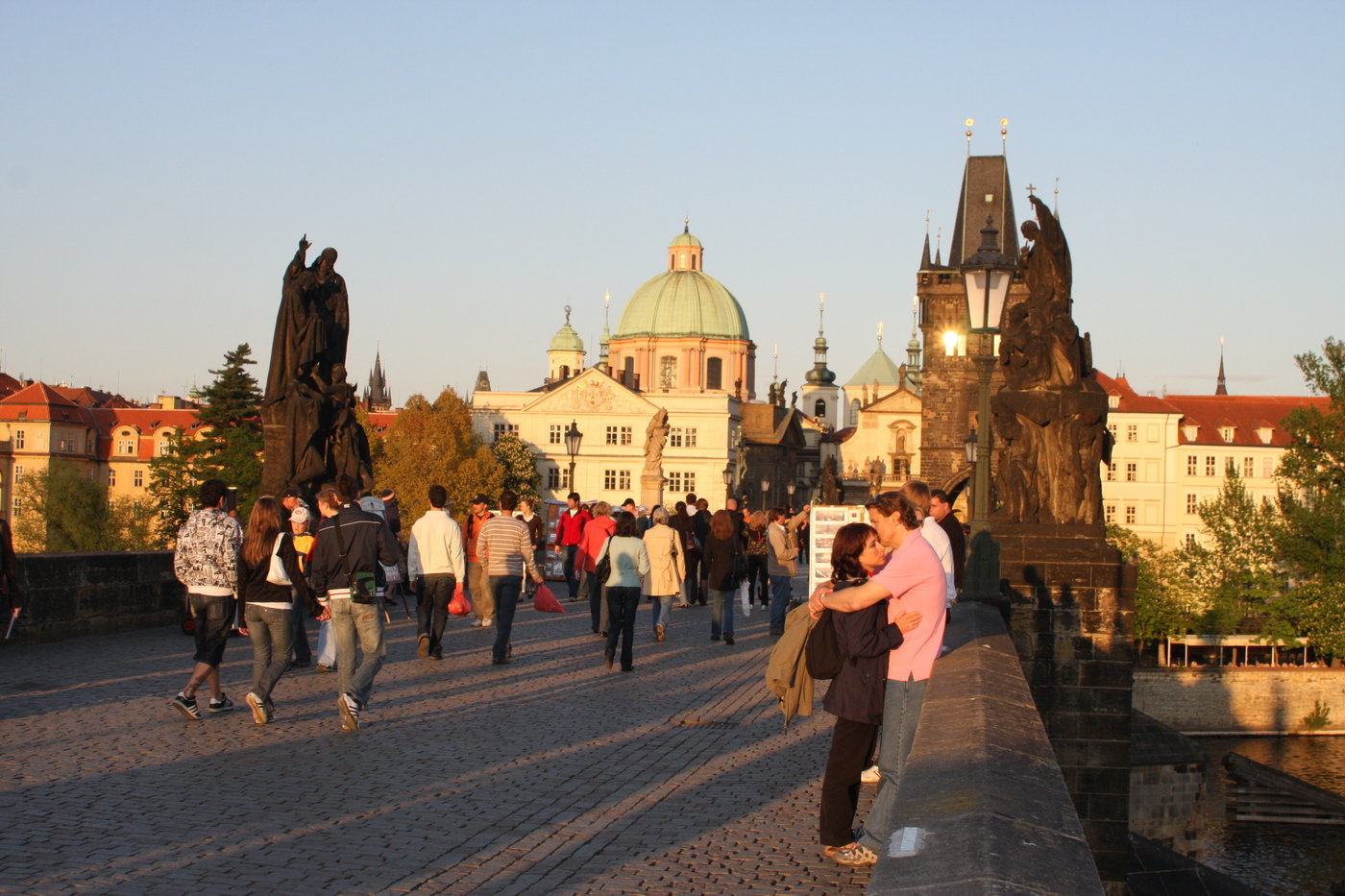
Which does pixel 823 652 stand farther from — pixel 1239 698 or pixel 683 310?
pixel 683 310

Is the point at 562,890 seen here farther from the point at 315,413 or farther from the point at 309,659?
the point at 315,413

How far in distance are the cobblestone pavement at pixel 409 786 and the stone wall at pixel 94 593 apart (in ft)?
2.26

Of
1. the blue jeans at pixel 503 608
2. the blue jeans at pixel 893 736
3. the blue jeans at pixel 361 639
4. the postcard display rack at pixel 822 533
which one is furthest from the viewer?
the postcard display rack at pixel 822 533

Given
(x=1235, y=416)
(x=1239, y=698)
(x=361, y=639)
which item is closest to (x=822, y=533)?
(x=361, y=639)

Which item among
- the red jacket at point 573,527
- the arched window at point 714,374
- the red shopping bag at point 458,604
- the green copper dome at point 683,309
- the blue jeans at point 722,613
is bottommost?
the blue jeans at point 722,613

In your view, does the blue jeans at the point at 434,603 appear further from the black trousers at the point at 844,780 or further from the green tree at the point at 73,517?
the green tree at the point at 73,517

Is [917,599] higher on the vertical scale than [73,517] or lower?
higher

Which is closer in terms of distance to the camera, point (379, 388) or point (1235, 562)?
point (1235, 562)

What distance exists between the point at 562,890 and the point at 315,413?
11.8 metres

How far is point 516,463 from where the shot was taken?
96.1m

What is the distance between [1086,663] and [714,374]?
112m

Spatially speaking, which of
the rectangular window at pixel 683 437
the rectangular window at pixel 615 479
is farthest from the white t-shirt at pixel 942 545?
the rectangular window at pixel 683 437

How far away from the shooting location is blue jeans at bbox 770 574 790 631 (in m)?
19.8

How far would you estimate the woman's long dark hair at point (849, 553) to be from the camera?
7332mm
